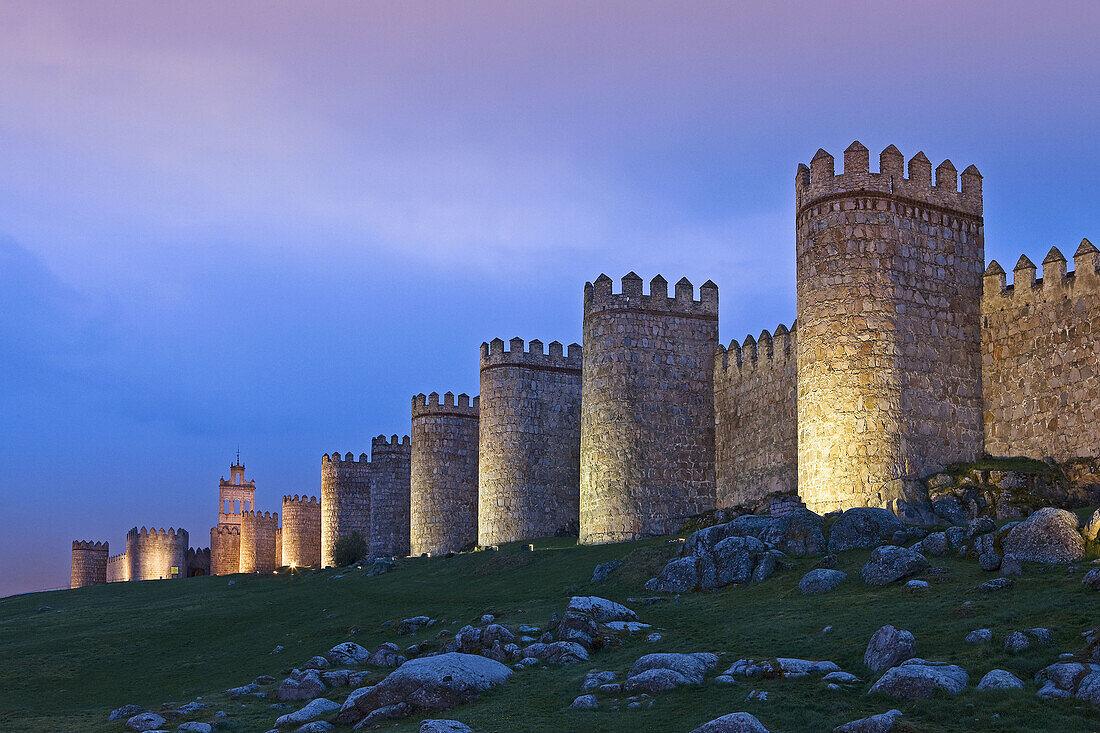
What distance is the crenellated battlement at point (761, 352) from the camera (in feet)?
116

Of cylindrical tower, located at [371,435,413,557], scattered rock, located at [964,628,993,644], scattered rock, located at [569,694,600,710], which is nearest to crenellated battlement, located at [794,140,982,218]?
scattered rock, located at [964,628,993,644]

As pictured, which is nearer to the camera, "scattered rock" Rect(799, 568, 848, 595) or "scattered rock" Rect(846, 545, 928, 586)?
"scattered rock" Rect(846, 545, 928, 586)

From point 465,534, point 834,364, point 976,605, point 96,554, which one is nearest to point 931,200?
point 834,364

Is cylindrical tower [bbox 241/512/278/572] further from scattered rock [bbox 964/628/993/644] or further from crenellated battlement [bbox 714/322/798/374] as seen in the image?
scattered rock [bbox 964/628/993/644]

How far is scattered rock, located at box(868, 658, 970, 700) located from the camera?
544 inches

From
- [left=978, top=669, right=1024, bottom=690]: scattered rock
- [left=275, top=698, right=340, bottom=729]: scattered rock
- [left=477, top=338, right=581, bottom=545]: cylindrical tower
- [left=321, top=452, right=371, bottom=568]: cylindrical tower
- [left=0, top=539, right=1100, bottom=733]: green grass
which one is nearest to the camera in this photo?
[left=978, top=669, right=1024, bottom=690]: scattered rock

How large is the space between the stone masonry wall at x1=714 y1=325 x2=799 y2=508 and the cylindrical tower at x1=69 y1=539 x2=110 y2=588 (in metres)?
63.5

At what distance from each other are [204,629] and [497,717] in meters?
19.1

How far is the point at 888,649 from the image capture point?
604 inches

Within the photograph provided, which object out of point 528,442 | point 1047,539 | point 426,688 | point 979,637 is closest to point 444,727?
point 426,688

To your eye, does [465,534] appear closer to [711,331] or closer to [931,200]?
[711,331]

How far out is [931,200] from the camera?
30.0 m

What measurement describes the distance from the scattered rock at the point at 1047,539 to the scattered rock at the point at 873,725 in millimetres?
7395

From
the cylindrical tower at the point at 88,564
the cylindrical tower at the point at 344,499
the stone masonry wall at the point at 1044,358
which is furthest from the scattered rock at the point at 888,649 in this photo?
the cylindrical tower at the point at 88,564
